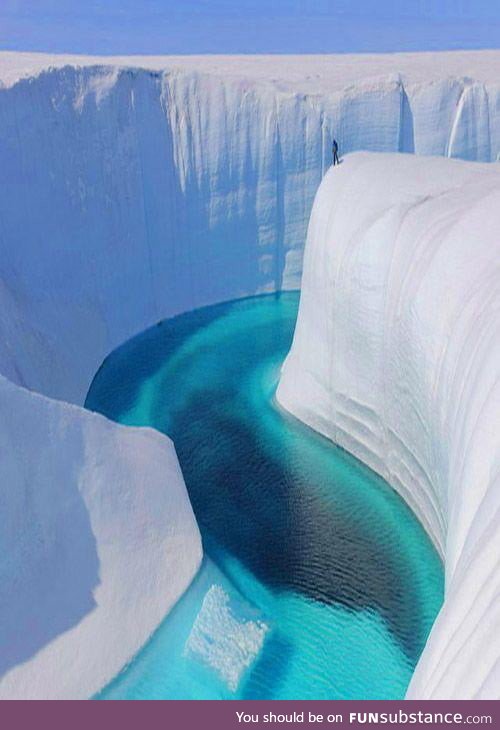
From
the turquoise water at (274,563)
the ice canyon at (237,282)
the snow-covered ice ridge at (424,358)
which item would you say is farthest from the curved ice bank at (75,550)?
the snow-covered ice ridge at (424,358)

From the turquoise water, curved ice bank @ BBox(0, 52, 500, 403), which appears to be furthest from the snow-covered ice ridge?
curved ice bank @ BBox(0, 52, 500, 403)

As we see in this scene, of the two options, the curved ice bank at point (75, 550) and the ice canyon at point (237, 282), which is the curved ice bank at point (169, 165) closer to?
the ice canyon at point (237, 282)

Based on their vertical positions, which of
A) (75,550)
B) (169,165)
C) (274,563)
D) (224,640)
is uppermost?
(169,165)

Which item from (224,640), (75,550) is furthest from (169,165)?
(224,640)

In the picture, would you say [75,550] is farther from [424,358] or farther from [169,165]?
[169,165]

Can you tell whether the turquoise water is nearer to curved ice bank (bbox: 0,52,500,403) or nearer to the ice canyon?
the ice canyon

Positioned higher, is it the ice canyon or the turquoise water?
the ice canyon
